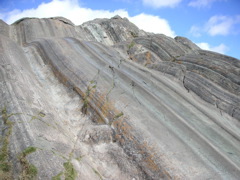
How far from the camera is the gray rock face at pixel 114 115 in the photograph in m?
5.64

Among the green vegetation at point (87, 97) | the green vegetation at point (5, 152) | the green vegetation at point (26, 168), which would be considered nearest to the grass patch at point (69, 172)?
the green vegetation at point (26, 168)

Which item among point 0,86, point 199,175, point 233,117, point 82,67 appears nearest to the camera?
point 199,175

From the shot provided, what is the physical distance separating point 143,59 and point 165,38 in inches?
169

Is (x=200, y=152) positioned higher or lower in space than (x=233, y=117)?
lower

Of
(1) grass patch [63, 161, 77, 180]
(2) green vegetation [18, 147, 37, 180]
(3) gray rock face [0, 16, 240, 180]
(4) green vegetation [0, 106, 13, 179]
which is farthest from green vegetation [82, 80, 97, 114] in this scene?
(2) green vegetation [18, 147, 37, 180]

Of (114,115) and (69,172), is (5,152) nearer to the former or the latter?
(69,172)

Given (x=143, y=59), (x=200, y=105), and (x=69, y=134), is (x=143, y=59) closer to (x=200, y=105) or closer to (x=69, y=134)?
(x=200, y=105)

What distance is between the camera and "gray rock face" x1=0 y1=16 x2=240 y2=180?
5.64 m

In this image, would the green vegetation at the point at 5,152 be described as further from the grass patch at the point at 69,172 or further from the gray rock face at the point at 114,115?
the grass patch at the point at 69,172

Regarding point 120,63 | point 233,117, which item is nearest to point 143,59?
point 120,63

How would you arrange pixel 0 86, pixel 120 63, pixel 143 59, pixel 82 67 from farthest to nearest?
pixel 143 59
pixel 120 63
pixel 82 67
pixel 0 86

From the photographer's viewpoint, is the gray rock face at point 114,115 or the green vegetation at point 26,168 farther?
the gray rock face at point 114,115

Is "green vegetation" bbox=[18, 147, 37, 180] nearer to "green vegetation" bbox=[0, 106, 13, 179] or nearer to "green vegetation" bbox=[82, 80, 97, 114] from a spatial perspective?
"green vegetation" bbox=[0, 106, 13, 179]

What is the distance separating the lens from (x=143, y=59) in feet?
46.2
